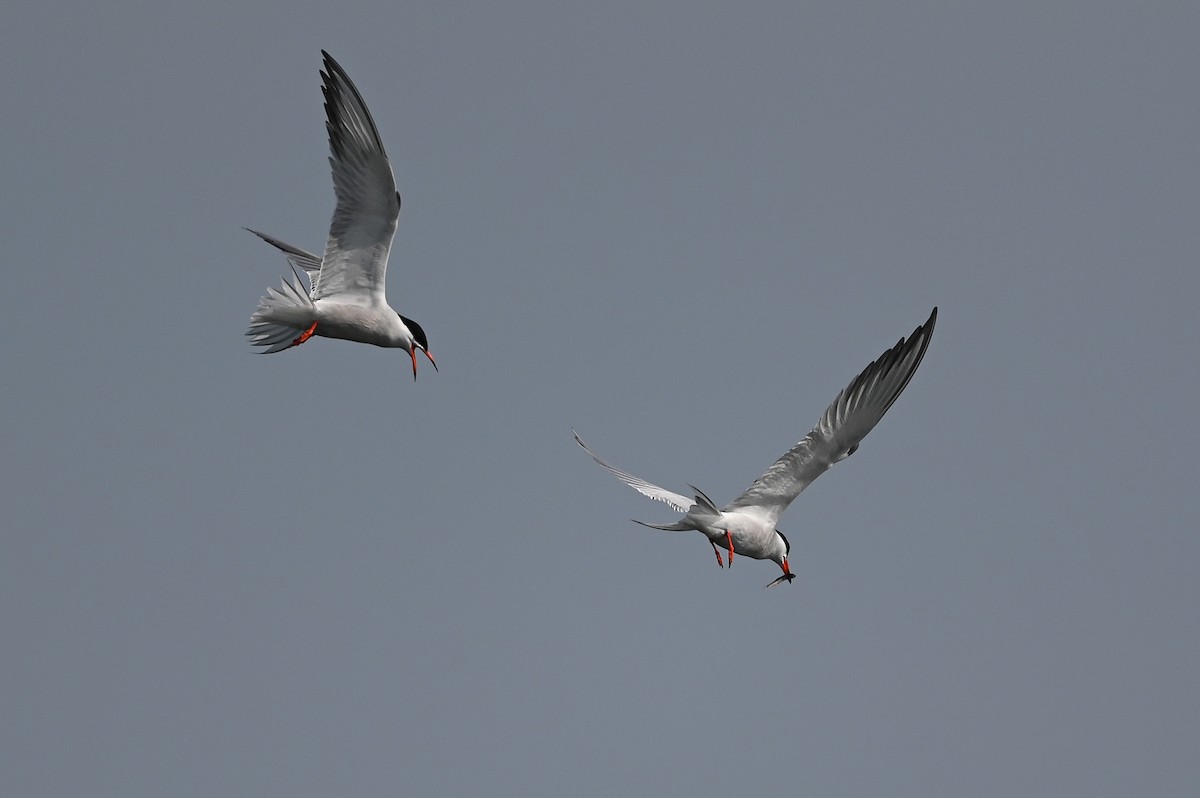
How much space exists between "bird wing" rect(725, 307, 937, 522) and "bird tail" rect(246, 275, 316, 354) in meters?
5.03

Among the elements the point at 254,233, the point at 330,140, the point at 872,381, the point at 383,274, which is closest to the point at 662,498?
the point at 872,381

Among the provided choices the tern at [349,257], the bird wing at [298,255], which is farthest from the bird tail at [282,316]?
the bird wing at [298,255]

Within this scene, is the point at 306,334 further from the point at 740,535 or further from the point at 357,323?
the point at 740,535

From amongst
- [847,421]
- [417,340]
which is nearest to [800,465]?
[847,421]

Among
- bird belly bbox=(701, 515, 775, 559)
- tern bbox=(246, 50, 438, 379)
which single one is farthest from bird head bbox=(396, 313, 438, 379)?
bird belly bbox=(701, 515, 775, 559)

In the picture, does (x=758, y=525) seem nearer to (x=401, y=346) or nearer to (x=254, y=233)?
(x=401, y=346)

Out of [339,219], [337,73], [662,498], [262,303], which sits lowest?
[662,498]

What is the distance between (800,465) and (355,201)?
5.44 m

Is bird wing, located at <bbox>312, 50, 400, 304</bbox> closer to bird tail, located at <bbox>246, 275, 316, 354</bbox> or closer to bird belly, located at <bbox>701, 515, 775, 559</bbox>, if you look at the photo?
bird tail, located at <bbox>246, 275, 316, 354</bbox>

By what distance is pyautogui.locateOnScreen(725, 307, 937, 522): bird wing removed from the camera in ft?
48.8

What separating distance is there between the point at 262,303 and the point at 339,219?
3.77ft

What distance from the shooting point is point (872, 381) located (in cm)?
1491

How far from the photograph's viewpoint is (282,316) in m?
14.4

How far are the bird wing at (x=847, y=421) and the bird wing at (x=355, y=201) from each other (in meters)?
4.58
